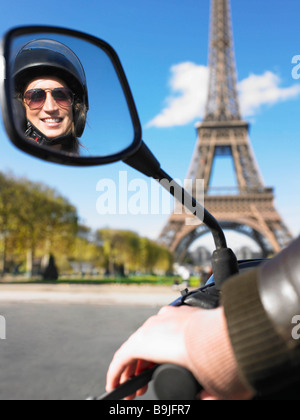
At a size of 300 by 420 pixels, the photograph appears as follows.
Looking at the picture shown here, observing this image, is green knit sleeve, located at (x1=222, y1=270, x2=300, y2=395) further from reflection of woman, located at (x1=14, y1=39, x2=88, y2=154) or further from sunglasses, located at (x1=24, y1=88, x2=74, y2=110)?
sunglasses, located at (x1=24, y1=88, x2=74, y2=110)

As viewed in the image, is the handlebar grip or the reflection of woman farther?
the reflection of woman

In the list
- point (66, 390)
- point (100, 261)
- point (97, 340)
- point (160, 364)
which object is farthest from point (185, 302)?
point (100, 261)

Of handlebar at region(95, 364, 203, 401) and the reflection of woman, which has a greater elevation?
the reflection of woman

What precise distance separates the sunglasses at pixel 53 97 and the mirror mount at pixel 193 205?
1.07 feet

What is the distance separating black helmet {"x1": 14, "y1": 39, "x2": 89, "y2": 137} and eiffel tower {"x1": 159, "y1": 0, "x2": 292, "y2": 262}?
30.8 m

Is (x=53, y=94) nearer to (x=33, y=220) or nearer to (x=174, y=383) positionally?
(x=174, y=383)

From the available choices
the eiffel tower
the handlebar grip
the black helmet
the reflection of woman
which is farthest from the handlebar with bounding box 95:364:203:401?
the eiffel tower

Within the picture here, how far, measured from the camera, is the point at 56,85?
4.00 ft

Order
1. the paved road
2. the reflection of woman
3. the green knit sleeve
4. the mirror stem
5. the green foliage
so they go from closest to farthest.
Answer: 1. the green knit sleeve
2. the mirror stem
3. the reflection of woman
4. the paved road
5. the green foliage

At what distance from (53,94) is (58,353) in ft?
18.3

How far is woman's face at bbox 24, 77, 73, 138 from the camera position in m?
1.20

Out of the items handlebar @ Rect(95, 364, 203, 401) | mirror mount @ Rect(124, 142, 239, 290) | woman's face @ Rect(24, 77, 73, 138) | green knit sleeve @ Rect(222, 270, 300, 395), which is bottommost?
handlebar @ Rect(95, 364, 203, 401)
